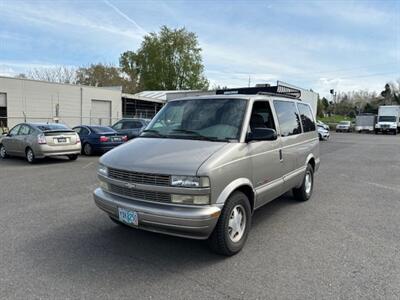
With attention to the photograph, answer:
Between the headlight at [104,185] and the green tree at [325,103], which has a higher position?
the green tree at [325,103]

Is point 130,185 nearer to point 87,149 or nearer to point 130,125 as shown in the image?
point 87,149

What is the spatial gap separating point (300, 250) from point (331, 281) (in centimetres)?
81

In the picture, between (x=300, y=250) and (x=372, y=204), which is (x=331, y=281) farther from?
(x=372, y=204)

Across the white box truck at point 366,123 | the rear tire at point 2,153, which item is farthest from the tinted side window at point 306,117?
the white box truck at point 366,123

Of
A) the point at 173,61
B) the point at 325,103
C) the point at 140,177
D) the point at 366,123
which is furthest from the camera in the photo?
the point at 325,103

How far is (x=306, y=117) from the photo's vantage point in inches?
273

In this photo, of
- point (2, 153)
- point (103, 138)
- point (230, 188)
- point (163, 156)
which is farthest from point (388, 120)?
point (163, 156)

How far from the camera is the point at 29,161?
39.5 ft

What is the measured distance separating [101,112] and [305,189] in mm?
27846

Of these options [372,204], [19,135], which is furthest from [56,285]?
[19,135]

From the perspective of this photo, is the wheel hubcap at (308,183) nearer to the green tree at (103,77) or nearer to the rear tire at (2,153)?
the rear tire at (2,153)

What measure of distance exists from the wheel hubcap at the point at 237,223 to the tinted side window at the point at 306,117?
2959 mm

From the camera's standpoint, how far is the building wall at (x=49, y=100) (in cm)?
2441

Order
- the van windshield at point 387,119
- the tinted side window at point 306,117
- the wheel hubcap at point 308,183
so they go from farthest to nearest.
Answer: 1. the van windshield at point 387,119
2. the wheel hubcap at point 308,183
3. the tinted side window at point 306,117
